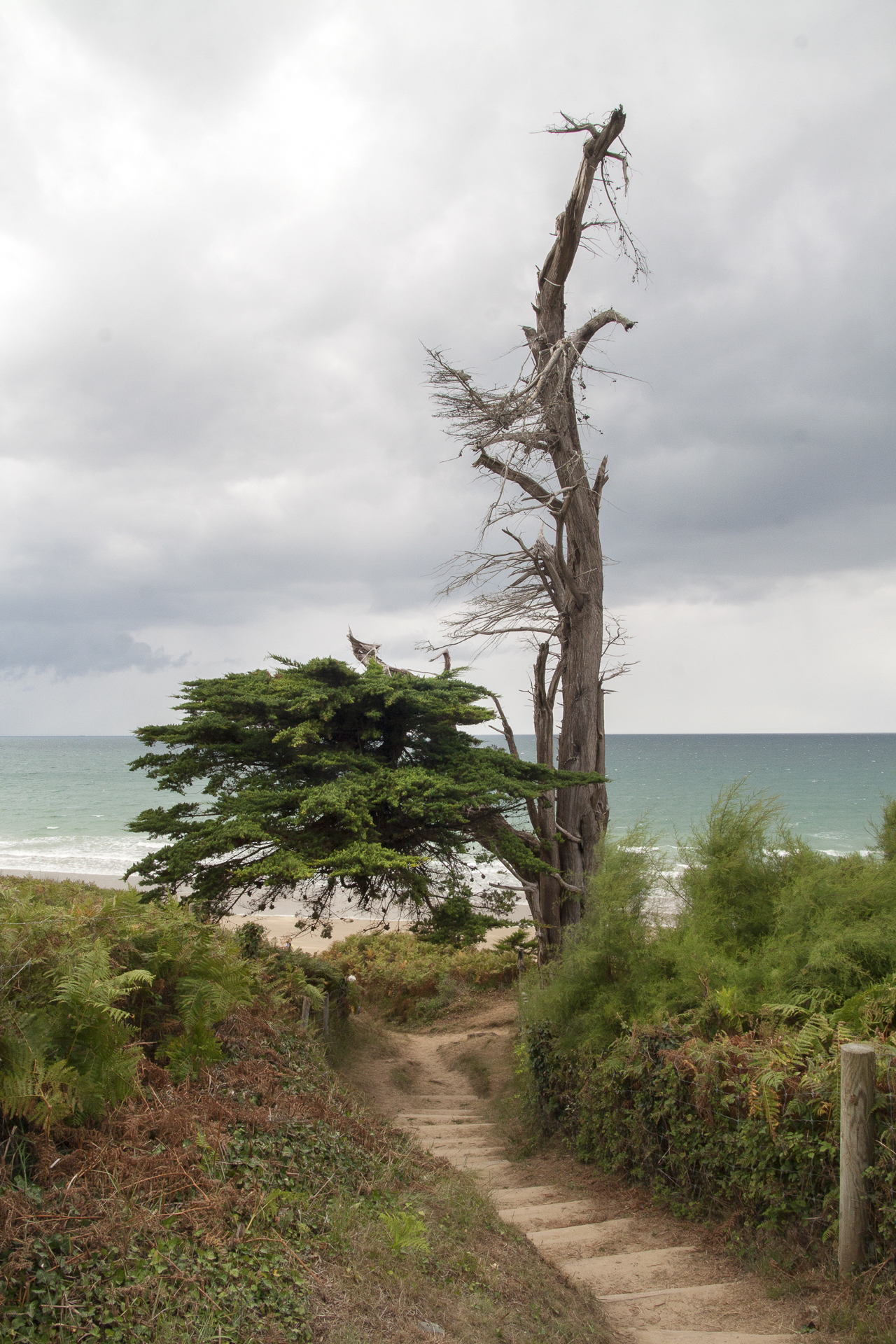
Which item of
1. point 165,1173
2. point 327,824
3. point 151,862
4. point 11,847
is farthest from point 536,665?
point 11,847

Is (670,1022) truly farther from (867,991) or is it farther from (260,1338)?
(260,1338)

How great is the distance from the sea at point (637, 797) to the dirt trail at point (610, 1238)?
3.33 m

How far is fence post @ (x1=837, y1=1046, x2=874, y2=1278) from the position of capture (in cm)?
473

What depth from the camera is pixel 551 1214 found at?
6637 mm

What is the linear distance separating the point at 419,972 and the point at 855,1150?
1366cm

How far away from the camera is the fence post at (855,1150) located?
473 cm

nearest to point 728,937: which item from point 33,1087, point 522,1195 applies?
point 522,1195

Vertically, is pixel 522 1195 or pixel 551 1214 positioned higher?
pixel 551 1214

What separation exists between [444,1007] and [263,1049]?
1101 centimetres

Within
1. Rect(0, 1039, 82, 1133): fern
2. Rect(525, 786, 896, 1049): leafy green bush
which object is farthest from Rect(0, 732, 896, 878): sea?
Rect(0, 1039, 82, 1133): fern

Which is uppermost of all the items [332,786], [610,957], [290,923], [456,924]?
[332,786]

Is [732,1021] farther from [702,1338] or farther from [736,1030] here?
[702,1338]

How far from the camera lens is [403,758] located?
11.8 m

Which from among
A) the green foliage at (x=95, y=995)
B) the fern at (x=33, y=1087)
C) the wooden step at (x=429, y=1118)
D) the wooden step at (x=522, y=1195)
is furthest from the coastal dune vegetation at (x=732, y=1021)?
the fern at (x=33, y=1087)
